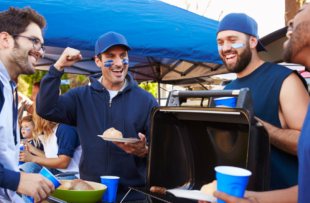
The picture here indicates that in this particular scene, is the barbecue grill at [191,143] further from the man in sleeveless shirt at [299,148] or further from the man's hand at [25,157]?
the man's hand at [25,157]

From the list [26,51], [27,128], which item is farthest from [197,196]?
[27,128]

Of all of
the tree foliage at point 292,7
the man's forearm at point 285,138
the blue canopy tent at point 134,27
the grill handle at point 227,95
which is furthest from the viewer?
the tree foliage at point 292,7

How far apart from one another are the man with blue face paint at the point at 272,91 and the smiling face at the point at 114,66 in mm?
977

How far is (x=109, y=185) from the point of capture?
182 centimetres

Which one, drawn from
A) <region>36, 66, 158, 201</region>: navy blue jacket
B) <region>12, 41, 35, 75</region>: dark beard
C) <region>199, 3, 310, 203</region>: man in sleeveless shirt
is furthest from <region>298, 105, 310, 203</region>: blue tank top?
<region>12, 41, 35, 75</region>: dark beard

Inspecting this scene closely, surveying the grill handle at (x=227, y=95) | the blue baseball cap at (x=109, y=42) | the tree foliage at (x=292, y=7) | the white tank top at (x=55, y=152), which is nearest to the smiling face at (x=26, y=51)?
the blue baseball cap at (x=109, y=42)

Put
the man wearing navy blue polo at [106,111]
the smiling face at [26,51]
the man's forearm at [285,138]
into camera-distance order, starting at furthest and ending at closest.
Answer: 1. the man wearing navy blue polo at [106,111]
2. the smiling face at [26,51]
3. the man's forearm at [285,138]

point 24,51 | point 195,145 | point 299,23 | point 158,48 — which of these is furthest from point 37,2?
point 299,23

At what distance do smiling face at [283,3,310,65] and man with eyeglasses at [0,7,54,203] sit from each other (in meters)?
1.56

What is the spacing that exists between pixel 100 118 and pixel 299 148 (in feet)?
5.73

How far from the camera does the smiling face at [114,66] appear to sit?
246 cm

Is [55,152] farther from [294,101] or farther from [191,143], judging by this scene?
[294,101]

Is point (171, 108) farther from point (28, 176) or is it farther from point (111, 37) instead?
point (111, 37)

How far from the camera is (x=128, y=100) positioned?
2445 millimetres
